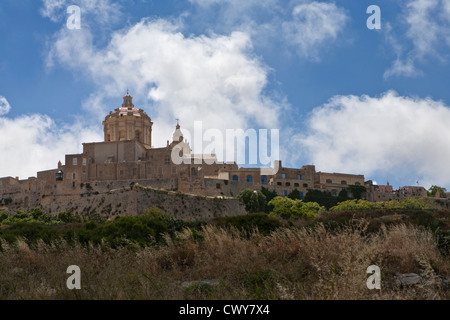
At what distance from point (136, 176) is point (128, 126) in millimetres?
8559

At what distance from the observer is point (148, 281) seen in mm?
8906

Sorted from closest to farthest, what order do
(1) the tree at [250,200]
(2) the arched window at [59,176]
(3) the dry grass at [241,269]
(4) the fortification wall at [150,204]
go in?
(3) the dry grass at [241,269] → (4) the fortification wall at [150,204] → (1) the tree at [250,200] → (2) the arched window at [59,176]

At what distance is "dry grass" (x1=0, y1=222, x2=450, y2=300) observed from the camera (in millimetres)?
8094

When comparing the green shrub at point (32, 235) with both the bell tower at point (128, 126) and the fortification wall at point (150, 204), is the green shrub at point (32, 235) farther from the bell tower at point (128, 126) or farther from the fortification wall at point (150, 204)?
the bell tower at point (128, 126)

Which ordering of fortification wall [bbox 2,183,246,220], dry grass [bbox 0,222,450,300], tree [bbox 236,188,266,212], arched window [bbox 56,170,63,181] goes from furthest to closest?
arched window [bbox 56,170,63,181], tree [bbox 236,188,266,212], fortification wall [bbox 2,183,246,220], dry grass [bbox 0,222,450,300]

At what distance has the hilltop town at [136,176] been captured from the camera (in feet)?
165

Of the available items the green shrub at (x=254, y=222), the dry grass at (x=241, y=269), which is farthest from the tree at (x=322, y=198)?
the dry grass at (x=241, y=269)

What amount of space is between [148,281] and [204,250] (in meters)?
3.84

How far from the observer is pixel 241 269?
1045cm

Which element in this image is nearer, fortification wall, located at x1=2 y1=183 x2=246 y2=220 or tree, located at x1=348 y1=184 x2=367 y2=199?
fortification wall, located at x1=2 y1=183 x2=246 y2=220

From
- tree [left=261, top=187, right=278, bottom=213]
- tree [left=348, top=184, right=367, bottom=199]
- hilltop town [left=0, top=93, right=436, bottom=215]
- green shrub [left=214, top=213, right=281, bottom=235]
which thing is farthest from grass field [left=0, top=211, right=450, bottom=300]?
tree [left=348, top=184, right=367, bottom=199]

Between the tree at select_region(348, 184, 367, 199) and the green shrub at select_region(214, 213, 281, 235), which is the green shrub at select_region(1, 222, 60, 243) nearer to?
the green shrub at select_region(214, 213, 281, 235)

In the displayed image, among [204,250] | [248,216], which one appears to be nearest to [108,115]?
[248,216]
